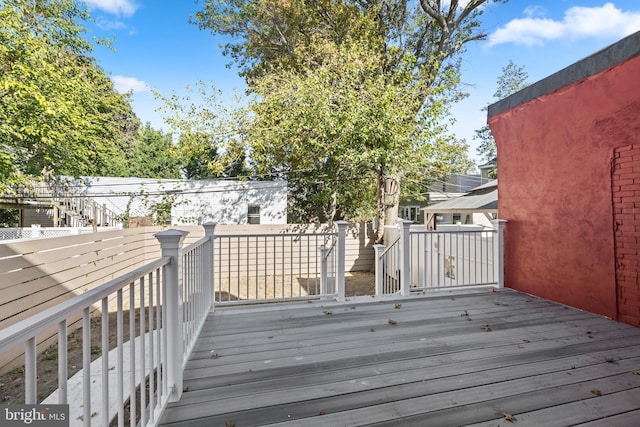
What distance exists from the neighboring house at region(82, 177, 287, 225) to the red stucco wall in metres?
9.07

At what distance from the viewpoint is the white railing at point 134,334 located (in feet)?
2.81

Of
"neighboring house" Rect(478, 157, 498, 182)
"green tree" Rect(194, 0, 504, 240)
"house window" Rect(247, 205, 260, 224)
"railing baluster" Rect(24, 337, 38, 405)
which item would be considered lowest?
"railing baluster" Rect(24, 337, 38, 405)

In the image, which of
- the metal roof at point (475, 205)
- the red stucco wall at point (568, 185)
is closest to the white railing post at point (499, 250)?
the red stucco wall at point (568, 185)

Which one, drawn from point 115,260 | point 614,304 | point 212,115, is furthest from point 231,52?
point 614,304

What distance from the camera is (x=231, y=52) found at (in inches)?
479

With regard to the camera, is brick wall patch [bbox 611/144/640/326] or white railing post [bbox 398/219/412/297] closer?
brick wall patch [bbox 611/144/640/326]

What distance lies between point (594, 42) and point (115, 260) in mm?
15496

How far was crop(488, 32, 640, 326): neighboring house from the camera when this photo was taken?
3166 mm

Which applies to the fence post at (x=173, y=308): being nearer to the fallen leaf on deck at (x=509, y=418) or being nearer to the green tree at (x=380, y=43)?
the fallen leaf on deck at (x=509, y=418)

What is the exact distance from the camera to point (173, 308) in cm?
182

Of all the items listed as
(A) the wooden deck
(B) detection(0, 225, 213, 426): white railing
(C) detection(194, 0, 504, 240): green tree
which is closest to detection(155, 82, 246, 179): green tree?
(C) detection(194, 0, 504, 240): green tree

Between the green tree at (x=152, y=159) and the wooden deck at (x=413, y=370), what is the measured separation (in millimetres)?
17979

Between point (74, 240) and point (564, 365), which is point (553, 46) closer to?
point (564, 365)

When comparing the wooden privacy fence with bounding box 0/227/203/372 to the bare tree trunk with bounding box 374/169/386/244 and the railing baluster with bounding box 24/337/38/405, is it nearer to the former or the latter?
the railing baluster with bounding box 24/337/38/405
